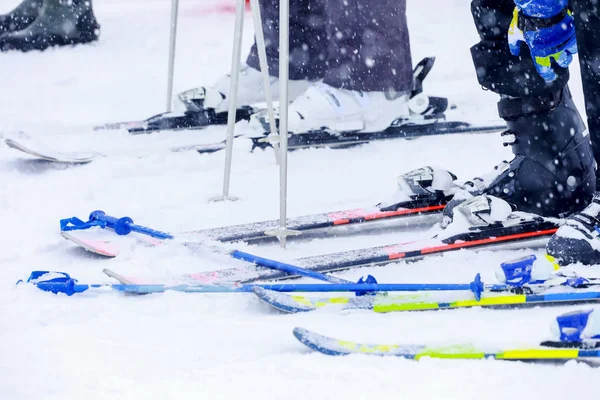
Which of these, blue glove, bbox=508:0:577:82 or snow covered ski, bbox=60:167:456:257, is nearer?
blue glove, bbox=508:0:577:82

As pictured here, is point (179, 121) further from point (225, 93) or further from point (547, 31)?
point (547, 31)

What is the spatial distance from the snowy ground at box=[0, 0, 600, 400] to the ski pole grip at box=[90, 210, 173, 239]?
8cm

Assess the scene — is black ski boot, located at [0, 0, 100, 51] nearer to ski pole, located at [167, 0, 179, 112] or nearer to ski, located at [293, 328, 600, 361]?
ski pole, located at [167, 0, 179, 112]

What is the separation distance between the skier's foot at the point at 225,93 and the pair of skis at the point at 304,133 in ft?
0.05

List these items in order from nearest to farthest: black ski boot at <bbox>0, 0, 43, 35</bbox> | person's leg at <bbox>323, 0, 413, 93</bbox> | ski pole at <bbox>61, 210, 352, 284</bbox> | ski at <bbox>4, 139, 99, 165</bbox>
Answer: ski pole at <bbox>61, 210, 352, 284</bbox>, ski at <bbox>4, 139, 99, 165</bbox>, person's leg at <bbox>323, 0, 413, 93</bbox>, black ski boot at <bbox>0, 0, 43, 35</bbox>

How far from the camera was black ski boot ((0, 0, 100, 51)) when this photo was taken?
6.00 metres

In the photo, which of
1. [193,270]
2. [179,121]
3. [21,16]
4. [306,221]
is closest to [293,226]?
[306,221]

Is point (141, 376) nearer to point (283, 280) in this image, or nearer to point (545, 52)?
point (283, 280)

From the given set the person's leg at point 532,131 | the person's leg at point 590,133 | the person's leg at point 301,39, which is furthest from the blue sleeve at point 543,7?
the person's leg at point 301,39

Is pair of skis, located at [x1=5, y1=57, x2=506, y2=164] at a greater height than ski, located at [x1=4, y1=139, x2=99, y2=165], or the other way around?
pair of skis, located at [x1=5, y1=57, x2=506, y2=164]

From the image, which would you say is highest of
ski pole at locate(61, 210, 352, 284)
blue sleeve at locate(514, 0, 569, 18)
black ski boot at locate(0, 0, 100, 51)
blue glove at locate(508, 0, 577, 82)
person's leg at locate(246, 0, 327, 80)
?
black ski boot at locate(0, 0, 100, 51)

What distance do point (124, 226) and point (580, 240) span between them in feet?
4.55

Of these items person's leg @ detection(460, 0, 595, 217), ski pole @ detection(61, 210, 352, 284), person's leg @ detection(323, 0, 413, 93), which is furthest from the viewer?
person's leg @ detection(323, 0, 413, 93)

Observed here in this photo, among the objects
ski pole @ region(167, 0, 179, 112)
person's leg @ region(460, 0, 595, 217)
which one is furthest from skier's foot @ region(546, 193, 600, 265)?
ski pole @ region(167, 0, 179, 112)
